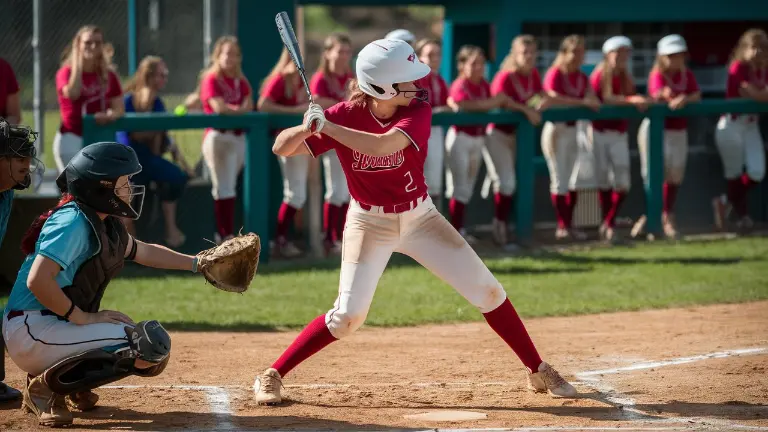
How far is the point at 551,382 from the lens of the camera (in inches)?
226

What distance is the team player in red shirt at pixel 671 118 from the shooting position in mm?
11672

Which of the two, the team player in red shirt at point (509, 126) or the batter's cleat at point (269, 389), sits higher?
the team player in red shirt at point (509, 126)

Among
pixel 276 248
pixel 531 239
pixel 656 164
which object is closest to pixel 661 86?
pixel 656 164

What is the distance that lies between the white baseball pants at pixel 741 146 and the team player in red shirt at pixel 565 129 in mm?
1603

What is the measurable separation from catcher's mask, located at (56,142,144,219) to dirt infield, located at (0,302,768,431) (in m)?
0.95

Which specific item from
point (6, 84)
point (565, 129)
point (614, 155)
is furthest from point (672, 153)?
point (6, 84)

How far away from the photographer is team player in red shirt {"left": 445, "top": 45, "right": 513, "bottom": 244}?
11.0 meters

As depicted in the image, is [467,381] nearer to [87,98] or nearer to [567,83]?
[87,98]

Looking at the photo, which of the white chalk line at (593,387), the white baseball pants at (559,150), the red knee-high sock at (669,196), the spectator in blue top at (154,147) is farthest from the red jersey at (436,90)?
the white chalk line at (593,387)

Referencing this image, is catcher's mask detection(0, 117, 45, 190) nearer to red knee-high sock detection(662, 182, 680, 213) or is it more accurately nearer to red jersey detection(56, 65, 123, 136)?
red jersey detection(56, 65, 123, 136)

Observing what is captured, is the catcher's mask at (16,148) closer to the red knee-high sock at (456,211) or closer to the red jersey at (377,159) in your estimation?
the red jersey at (377,159)

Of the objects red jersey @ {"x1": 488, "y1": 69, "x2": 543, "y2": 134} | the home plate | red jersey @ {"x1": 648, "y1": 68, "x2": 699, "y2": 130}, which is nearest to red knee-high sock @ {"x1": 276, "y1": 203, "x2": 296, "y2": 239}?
red jersey @ {"x1": 488, "y1": 69, "x2": 543, "y2": 134}

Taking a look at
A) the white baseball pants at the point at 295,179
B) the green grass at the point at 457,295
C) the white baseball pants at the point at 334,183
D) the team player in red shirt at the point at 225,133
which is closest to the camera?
the green grass at the point at 457,295

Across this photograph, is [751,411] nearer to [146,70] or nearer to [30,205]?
[30,205]
